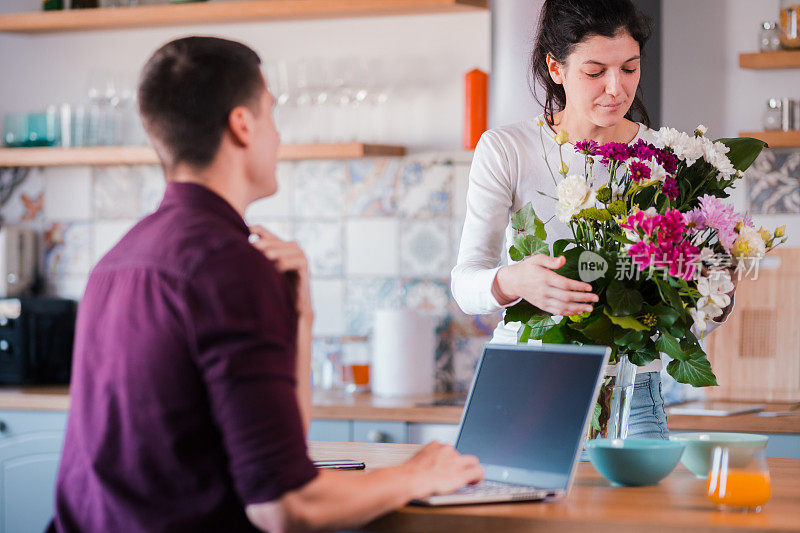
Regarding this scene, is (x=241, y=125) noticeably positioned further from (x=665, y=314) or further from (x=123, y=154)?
(x=123, y=154)

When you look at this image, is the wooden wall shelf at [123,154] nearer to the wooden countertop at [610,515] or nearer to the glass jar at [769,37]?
the glass jar at [769,37]

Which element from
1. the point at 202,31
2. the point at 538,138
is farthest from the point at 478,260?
the point at 202,31

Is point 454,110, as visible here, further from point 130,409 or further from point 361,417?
point 130,409

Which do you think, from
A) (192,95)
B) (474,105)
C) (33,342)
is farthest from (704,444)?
(33,342)

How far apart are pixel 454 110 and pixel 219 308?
2.52 metres

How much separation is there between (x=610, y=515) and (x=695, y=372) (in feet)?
1.40

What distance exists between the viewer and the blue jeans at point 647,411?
179cm

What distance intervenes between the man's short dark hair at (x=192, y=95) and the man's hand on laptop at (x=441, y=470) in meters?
0.47

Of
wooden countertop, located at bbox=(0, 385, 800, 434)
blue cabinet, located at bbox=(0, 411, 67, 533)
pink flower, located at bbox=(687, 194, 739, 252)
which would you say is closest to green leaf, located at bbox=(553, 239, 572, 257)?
pink flower, located at bbox=(687, 194, 739, 252)

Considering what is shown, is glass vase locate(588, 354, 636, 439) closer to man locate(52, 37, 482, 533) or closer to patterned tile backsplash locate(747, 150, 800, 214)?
man locate(52, 37, 482, 533)

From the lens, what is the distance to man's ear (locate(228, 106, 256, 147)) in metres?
1.25

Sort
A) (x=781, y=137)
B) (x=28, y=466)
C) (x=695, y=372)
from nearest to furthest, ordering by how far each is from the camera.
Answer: (x=695, y=372), (x=781, y=137), (x=28, y=466)

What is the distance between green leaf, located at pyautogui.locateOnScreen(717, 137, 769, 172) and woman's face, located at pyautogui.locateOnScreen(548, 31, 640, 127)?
268mm

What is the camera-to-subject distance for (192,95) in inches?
48.6
